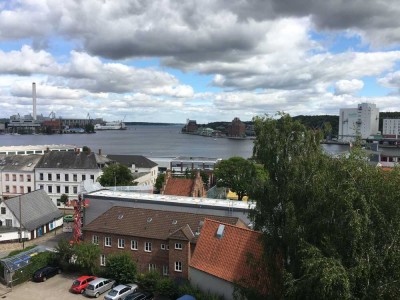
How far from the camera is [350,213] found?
14.1 meters

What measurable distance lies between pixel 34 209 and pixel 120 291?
24860 millimetres

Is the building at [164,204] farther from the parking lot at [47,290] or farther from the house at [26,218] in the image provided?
the house at [26,218]

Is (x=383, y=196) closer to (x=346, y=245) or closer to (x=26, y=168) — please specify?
(x=346, y=245)

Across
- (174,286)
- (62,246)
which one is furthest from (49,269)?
(174,286)

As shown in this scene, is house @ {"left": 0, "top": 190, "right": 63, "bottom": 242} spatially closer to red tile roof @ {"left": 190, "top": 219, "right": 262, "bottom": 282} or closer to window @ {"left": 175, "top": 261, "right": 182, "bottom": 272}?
window @ {"left": 175, "top": 261, "right": 182, "bottom": 272}

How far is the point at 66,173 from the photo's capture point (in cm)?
6384

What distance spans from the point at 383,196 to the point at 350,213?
1.86m

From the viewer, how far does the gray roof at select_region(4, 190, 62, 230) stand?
146 ft

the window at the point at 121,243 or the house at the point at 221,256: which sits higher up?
the house at the point at 221,256

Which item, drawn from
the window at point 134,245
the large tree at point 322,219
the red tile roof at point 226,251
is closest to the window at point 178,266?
the red tile roof at point 226,251

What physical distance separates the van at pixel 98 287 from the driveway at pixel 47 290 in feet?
2.56

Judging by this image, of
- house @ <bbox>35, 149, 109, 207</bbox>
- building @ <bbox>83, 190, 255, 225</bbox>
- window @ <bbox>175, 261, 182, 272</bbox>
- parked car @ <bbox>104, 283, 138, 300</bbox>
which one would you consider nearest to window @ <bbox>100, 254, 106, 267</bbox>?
building @ <bbox>83, 190, 255, 225</bbox>

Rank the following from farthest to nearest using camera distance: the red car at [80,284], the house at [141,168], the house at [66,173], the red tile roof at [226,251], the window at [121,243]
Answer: the house at [141,168] → the house at [66,173] → the window at [121,243] → the red car at [80,284] → the red tile roof at [226,251]

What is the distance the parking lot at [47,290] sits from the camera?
93.2 feet
